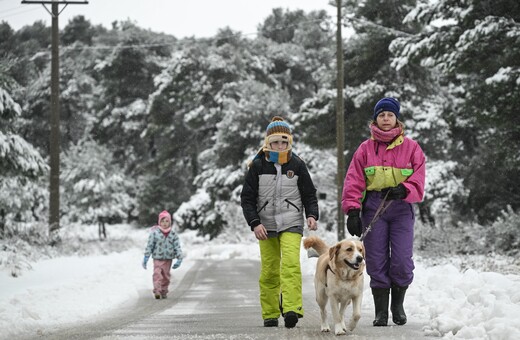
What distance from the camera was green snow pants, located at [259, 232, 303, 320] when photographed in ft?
22.1

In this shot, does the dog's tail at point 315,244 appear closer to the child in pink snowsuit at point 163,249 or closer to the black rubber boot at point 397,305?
the black rubber boot at point 397,305

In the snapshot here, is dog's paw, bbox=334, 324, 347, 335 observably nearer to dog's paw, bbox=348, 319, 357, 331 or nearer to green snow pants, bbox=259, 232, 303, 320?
dog's paw, bbox=348, 319, 357, 331

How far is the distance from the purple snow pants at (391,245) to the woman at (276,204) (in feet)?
2.09

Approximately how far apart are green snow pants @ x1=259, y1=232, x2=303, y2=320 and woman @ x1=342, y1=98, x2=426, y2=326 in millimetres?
688

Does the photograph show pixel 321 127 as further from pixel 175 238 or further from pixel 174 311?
pixel 174 311

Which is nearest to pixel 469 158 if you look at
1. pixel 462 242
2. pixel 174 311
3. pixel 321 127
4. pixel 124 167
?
pixel 321 127

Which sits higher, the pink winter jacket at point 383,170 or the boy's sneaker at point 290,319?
the pink winter jacket at point 383,170

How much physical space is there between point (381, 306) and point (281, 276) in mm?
1008

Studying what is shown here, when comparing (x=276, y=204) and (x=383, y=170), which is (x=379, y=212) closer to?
(x=383, y=170)

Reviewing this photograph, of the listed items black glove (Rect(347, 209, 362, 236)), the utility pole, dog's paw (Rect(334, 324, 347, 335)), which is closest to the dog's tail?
black glove (Rect(347, 209, 362, 236))

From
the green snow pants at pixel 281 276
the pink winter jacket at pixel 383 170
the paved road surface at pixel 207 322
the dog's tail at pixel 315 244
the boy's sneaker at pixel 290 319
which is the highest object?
the pink winter jacket at pixel 383 170

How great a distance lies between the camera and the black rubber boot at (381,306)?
655 cm

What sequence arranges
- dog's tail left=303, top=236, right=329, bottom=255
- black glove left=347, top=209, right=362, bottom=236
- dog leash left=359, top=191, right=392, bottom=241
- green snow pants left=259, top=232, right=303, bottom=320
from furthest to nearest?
dog's tail left=303, top=236, right=329, bottom=255 → green snow pants left=259, top=232, right=303, bottom=320 → dog leash left=359, top=191, right=392, bottom=241 → black glove left=347, top=209, right=362, bottom=236

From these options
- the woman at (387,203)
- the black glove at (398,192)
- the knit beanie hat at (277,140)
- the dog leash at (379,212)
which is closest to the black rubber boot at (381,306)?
the woman at (387,203)
